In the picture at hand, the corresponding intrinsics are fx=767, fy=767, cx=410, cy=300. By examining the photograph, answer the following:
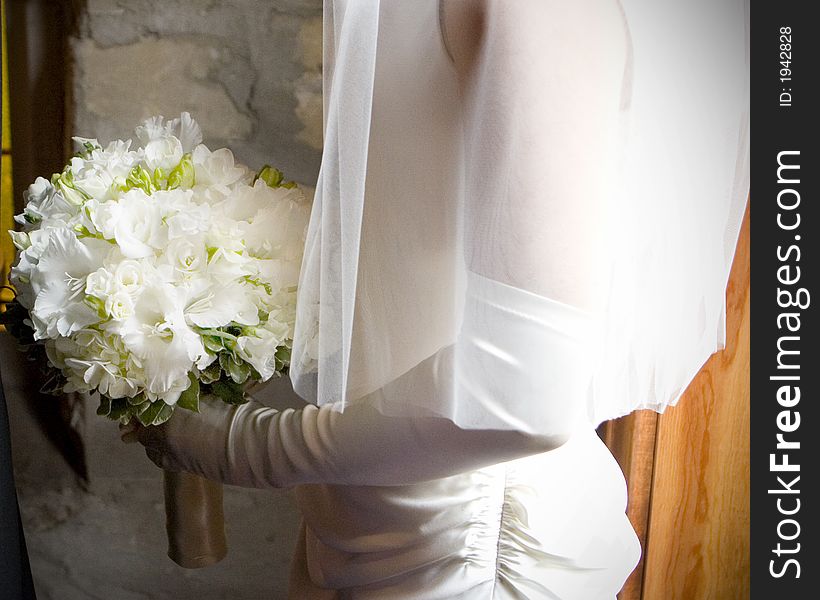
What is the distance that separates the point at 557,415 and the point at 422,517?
22 centimetres

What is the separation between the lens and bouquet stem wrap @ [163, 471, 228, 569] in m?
0.98

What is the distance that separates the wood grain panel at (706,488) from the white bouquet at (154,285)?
698 mm

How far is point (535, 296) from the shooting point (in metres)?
0.58

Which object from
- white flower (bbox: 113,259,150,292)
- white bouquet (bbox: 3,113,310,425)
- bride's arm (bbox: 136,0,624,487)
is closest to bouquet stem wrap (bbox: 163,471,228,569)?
white bouquet (bbox: 3,113,310,425)

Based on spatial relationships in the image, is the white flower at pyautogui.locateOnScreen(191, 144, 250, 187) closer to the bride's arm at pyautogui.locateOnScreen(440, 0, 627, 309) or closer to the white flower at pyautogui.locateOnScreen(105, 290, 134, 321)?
the white flower at pyautogui.locateOnScreen(105, 290, 134, 321)

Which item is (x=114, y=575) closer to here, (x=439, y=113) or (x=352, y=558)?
(x=352, y=558)

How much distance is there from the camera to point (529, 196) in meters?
0.57

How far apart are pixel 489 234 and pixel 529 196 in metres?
0.04

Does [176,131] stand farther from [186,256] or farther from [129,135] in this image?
[129,135]

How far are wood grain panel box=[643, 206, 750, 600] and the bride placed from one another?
1.18 feet

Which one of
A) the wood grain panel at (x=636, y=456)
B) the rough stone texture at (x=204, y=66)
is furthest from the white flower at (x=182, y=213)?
the wood grain panel at (x=636, y=456)
